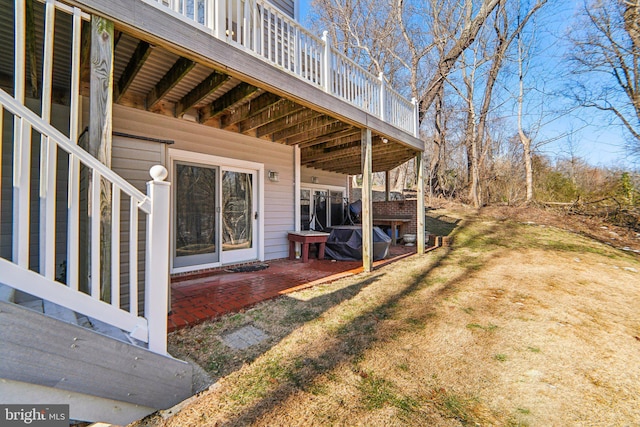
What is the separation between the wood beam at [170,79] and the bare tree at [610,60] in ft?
37.2

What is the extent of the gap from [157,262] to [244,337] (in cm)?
122

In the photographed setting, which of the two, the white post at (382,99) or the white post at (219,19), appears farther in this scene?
the white post at (382,99)

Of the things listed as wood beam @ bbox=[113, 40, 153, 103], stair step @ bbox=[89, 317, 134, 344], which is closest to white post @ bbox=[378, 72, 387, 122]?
wood beam @ bbox=[113, 40, 153, 103]

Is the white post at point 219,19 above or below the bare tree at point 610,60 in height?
below

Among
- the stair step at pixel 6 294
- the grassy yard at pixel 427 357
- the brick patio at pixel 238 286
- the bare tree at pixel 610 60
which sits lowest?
the grassy yard at pixel 427 357

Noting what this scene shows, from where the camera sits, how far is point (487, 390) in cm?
193

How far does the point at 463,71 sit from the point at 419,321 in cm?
1493

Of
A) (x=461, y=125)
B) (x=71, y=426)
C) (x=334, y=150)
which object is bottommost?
(x=71, y=426)

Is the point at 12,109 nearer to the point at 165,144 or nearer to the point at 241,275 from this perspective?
the point at 165,144

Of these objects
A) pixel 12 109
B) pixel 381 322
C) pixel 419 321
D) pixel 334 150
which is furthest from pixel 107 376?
pixel 334 150

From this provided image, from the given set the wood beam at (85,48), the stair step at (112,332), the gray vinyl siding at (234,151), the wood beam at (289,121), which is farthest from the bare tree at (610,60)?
the stair step at (112,332)

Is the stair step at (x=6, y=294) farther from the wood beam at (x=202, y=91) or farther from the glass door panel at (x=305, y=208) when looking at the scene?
the glass door panel at (x=305, y=208)

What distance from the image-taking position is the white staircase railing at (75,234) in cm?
135

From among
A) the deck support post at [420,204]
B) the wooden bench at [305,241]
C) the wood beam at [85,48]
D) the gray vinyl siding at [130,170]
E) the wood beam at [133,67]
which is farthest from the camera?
the deck support post at [420,204]
